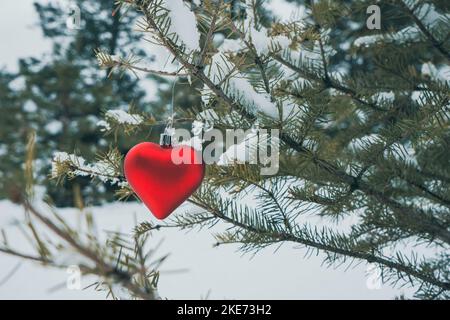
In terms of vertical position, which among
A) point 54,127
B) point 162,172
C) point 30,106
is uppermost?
point 30,106

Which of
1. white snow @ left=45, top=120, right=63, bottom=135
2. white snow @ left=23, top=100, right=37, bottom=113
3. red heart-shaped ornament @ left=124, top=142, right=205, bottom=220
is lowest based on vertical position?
red heart-shaped ornament @ left=124, top=142, right=205, bottom=220

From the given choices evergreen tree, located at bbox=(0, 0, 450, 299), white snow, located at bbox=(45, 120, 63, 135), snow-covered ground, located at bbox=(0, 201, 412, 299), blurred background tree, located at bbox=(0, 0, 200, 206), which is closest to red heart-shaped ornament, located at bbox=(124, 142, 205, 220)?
evergreen tree, located at bbox=(0, 0, 450, 299)

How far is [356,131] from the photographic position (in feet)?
4.65

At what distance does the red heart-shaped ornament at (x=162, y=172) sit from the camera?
82cm

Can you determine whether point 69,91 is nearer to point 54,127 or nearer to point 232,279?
point 54,127

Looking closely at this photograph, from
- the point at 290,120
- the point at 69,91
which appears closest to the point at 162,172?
the point at 290,120

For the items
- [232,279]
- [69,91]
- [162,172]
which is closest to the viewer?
[162,172]

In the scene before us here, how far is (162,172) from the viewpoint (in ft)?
2.72

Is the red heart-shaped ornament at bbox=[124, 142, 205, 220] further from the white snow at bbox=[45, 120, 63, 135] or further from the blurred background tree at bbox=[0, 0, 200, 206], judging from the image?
the white snow at bbox=[45, 120, 63, 135]

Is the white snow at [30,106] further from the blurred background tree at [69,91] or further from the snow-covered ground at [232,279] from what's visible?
the snow-covered ground at [232,279]

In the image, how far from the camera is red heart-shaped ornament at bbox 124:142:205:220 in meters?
0.82

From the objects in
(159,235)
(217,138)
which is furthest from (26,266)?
(217,138)
